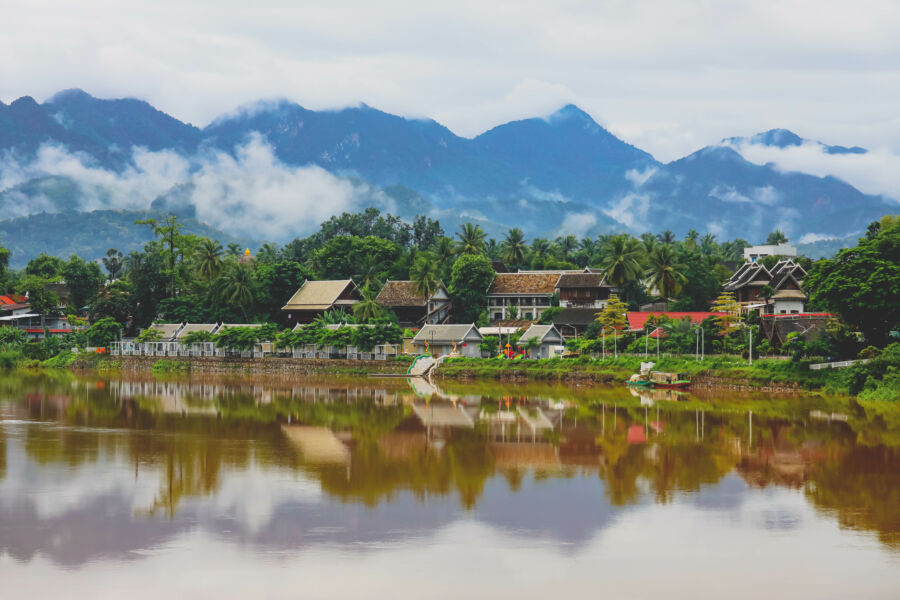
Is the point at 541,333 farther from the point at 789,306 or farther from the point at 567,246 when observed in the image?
the point at 567,246

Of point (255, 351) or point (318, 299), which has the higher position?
point (318, 299)

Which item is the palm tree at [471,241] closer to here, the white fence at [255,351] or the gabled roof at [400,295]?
the gabled roof at [400,295]

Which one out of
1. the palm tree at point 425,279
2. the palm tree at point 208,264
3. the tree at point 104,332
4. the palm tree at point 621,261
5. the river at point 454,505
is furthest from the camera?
the palm tree at point 208,264

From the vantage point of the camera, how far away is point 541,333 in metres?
65.2

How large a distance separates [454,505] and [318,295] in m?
63.3

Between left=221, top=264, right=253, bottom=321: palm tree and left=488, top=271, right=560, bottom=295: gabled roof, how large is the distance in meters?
20.2

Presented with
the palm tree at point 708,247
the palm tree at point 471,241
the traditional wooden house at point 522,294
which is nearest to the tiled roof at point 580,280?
the traditional wooden house at point 522,294

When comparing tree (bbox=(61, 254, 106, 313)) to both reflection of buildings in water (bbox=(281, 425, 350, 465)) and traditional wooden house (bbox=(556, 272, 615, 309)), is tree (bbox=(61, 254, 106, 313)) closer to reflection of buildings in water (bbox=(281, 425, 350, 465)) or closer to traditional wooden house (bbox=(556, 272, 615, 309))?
traditional wooden house (bbox=(556, 272, 615, 309))

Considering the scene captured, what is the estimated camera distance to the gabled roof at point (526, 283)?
3226 inches

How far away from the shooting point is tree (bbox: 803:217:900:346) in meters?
41.6

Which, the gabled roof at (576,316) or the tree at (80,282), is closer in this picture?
the gabled roof at (576,316)

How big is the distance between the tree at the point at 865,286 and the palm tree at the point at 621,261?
3060 cm

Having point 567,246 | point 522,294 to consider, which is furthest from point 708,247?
point 522,294

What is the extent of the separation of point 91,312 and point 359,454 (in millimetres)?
60483
